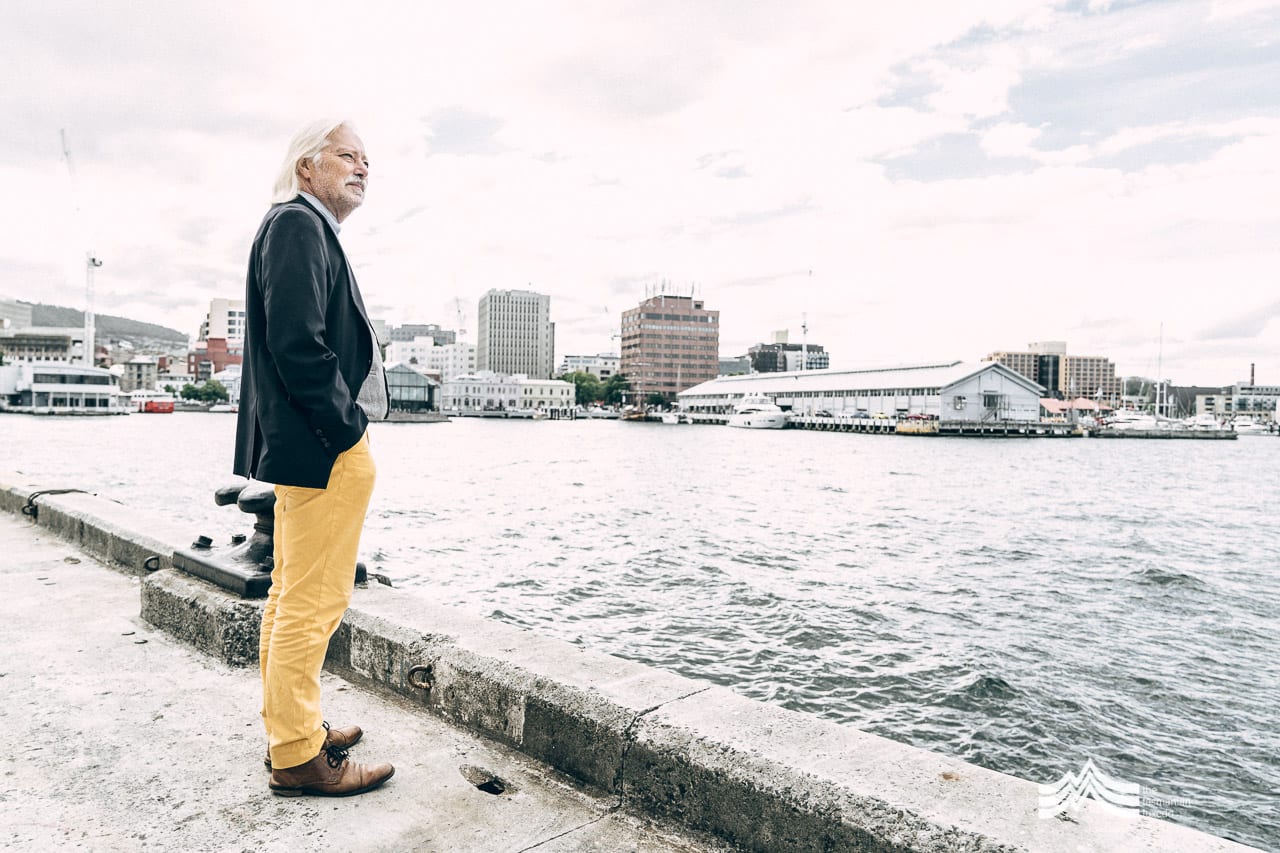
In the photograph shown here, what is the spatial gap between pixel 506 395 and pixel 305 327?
18055 centimetres

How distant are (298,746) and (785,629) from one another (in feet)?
28.7

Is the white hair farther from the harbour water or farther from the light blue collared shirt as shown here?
the harbour water

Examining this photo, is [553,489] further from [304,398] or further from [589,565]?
[304,398]

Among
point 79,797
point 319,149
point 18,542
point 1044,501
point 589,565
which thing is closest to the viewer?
point 79,797

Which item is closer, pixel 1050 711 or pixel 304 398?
pixel 304 398

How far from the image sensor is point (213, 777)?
2.90 meters

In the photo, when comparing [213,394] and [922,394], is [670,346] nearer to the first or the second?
[922,394]

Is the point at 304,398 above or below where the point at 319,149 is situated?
below

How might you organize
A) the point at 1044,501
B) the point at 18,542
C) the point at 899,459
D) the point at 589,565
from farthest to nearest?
the point at 899,459 → the point at 1044,501 → the point at 589,565 → the point at 18,542

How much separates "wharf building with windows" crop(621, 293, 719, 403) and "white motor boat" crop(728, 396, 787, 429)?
217ft

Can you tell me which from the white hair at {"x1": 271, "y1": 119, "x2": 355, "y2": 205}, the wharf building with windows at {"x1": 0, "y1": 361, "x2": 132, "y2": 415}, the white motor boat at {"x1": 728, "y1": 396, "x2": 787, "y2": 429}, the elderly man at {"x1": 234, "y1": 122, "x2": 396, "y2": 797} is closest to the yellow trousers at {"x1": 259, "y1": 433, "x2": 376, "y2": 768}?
the elderly man at {"x1": 234, "y1": 122, "x2": 396, "y2": 797}

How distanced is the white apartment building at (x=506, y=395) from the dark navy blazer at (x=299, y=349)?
578ft

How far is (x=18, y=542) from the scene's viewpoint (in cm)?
738

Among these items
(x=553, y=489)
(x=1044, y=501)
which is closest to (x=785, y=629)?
(x=553, y=489)
